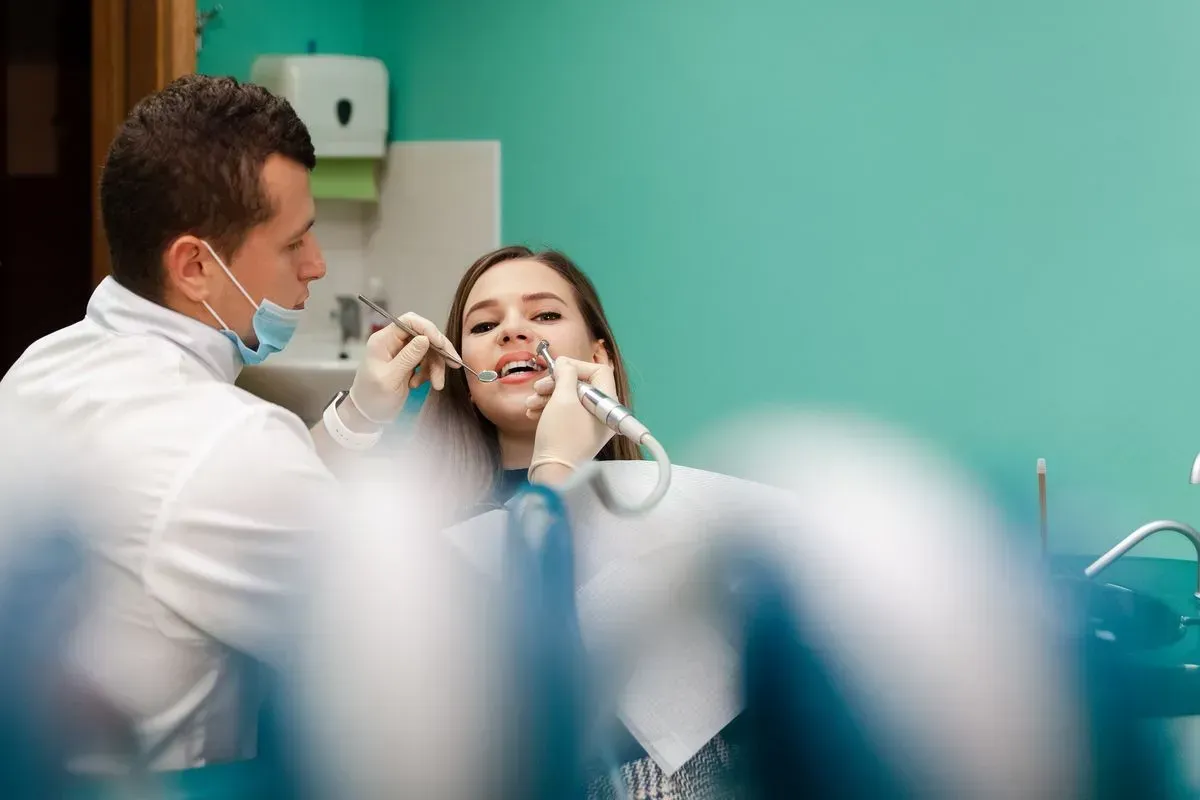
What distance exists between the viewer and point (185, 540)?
1.06 meters

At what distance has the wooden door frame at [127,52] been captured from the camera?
295 centimetres

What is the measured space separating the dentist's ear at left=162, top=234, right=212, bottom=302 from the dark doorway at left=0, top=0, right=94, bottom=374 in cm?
231

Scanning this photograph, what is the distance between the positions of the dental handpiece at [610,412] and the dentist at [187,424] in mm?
323

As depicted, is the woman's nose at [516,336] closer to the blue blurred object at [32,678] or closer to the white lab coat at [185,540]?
the white lab coat at [185,540]

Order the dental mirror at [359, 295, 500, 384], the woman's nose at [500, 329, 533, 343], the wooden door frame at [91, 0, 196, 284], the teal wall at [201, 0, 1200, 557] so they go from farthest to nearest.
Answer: the wooden door frame at [91, 0, 196, 284], the teal wall at [201, 0, 1200, 557], the woman's nose at [500, 329, 533, 343], the dental mirror at [359, 295, 500, 384]

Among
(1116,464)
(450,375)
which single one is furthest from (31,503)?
(1116,464)

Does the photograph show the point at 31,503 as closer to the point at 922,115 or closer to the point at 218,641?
the point at 218,641

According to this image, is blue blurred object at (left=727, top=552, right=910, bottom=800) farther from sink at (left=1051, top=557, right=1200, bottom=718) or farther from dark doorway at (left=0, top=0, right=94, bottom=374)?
dark doorway at (left=0, top=0, right=94, bottom=374)

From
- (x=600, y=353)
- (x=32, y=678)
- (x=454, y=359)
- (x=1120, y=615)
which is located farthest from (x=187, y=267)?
(x=1120, y=615)

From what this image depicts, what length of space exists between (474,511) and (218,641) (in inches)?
22.2

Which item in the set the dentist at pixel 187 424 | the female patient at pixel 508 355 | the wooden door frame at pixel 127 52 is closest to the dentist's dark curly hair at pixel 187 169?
the dentist at pixel 187 424

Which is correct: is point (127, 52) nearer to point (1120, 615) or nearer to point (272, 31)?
point (272, 31)

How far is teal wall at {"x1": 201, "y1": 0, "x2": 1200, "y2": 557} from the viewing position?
2527mm

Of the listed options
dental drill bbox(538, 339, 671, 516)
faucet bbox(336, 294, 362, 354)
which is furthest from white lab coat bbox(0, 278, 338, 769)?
faucet bbox(336, 294, 362, 354)
